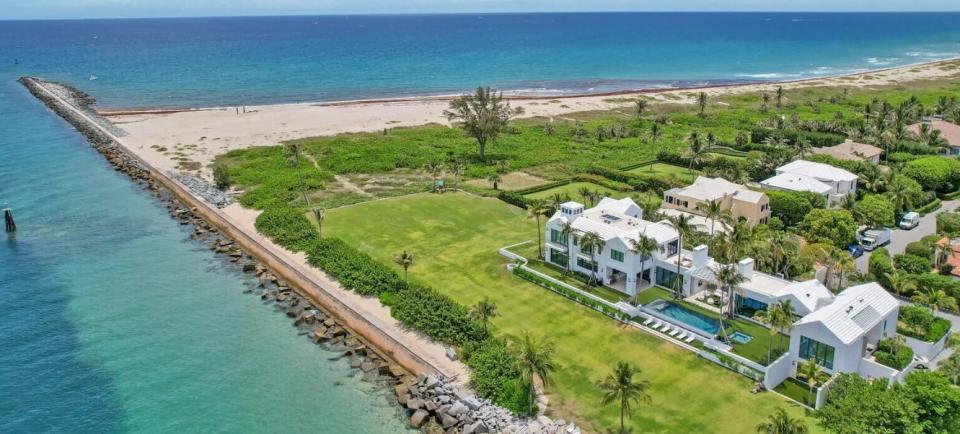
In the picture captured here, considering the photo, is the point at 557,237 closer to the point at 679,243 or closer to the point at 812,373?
the point at 679,243

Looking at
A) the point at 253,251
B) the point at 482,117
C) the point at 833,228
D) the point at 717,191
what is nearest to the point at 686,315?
the point at 833,228

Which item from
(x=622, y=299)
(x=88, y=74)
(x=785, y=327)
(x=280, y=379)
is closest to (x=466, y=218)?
(x=622, y=299)

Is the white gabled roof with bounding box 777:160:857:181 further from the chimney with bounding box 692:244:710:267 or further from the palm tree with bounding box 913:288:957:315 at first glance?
the chimney with bounding box 692:244:710:267

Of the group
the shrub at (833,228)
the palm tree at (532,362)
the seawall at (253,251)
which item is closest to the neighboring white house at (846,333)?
the palm tree at (532,362)

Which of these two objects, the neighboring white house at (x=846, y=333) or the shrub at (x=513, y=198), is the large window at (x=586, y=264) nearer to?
the neighboring white house at (x=846, y=333)

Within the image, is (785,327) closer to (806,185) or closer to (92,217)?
(806,185)

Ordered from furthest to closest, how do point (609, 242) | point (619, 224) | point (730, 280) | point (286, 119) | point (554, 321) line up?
point (286, 119), point (619, 224), point (609, 242), point (554, 321), point (730, 280)

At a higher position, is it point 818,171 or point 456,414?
point 818,171

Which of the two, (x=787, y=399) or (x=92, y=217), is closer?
(x=787, y=399)
